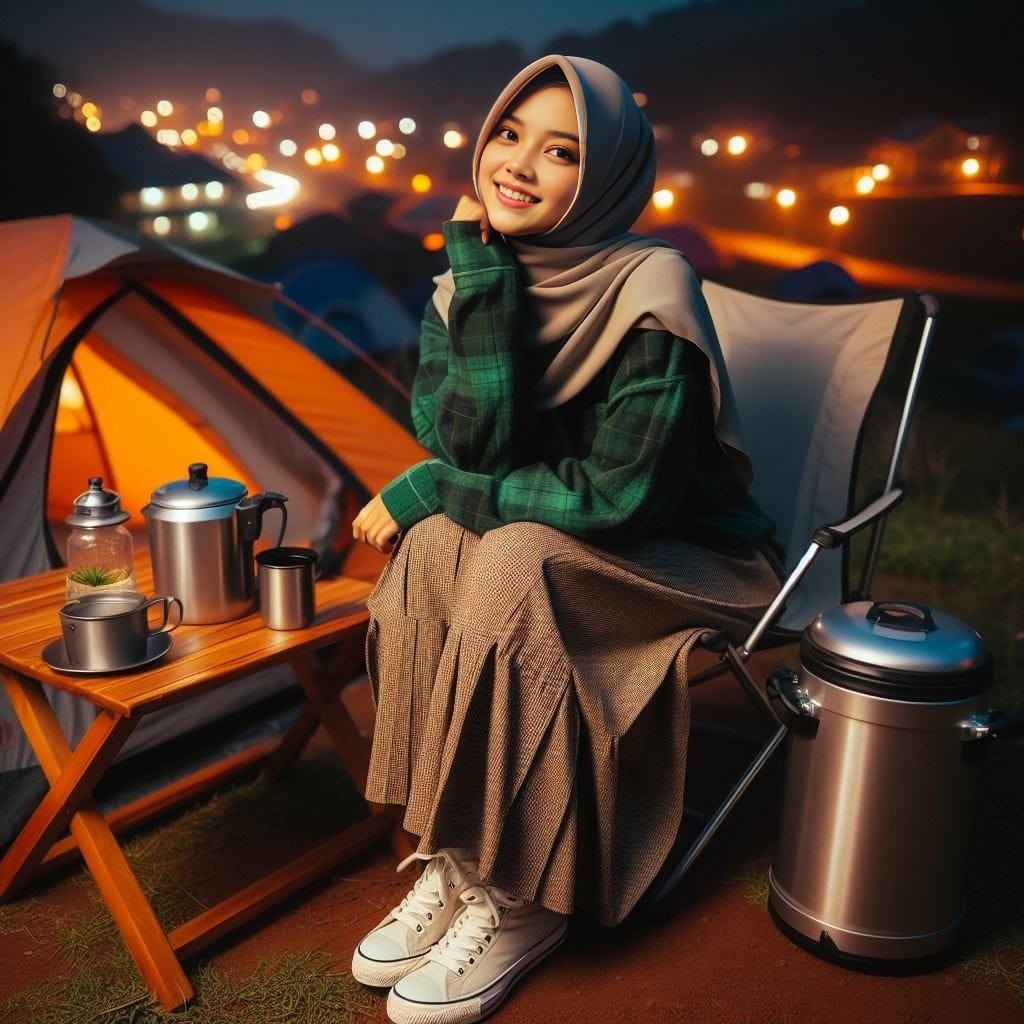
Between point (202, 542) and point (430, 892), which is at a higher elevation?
point (202, 542)

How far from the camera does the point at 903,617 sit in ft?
5.53

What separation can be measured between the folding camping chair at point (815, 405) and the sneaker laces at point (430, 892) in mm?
542

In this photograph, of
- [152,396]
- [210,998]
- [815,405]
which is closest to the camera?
[210,998]

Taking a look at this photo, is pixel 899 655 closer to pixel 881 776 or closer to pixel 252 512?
pixel 881 776

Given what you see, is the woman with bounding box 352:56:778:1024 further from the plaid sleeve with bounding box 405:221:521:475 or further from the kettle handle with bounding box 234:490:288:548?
the kettle handle with bounding box 234:490:288:548

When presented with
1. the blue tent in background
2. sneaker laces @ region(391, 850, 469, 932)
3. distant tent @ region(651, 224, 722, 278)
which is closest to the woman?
sneaker laces @ region(391, 850, 469, 932)

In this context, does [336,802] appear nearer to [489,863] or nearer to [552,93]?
[489,863]

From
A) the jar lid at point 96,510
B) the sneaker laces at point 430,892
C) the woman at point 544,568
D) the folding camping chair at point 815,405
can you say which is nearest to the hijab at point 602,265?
the woman at point 544,568

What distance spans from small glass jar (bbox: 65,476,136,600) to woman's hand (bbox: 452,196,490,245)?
79 centimetres

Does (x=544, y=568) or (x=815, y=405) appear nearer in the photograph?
(x=544, y=568)

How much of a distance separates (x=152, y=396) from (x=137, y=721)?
56.4 inches

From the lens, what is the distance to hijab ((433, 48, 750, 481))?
1.72 metres

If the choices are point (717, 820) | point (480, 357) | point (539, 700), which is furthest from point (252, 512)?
point (717, 820)

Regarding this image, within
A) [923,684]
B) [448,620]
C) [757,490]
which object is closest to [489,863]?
[448,620]
